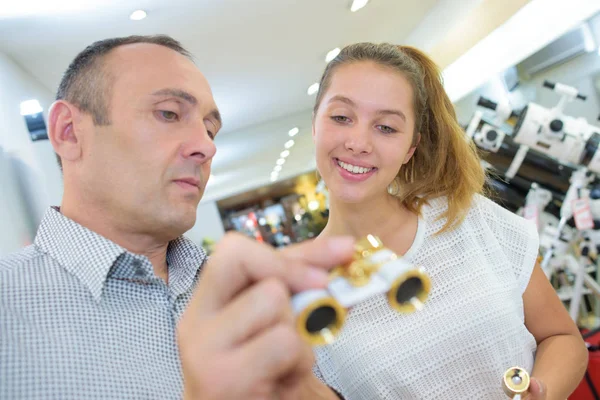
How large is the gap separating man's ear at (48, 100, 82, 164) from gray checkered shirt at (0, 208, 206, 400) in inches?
6.7

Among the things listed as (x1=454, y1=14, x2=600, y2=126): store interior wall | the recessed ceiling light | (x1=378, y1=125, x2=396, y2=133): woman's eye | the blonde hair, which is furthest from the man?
the recessed ceiling light

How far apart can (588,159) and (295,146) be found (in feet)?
21.1

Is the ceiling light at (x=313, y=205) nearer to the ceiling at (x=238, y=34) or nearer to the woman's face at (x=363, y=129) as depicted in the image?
the ceiling at (x=238, y=34)

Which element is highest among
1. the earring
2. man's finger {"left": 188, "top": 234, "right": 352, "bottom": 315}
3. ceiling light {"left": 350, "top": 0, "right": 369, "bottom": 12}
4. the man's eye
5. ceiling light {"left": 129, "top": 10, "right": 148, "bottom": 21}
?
ceiling light {"left": 350, "top": 0, "right": 369, "bottom": 12}

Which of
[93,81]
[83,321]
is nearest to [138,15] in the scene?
[93,81]

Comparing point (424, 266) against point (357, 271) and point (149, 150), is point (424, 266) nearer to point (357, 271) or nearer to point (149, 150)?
point (149, 150)

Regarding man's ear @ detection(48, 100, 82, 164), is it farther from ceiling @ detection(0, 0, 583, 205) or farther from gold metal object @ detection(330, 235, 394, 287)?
ceiling @ detection(0, 0, 583, 205)

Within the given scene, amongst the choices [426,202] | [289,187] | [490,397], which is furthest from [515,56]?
[289,187]

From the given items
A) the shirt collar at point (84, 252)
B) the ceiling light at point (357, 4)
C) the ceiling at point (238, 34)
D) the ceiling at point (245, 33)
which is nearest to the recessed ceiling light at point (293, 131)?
the ceiling at point (245, 33)

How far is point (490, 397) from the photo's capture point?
1.26 m

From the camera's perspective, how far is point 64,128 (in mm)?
1140

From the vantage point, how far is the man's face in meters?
1.04

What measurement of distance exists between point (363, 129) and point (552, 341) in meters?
0.82

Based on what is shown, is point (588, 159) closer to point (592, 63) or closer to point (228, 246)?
point (592, 63)
